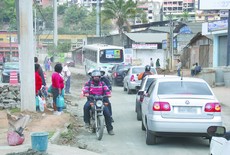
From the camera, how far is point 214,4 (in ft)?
104

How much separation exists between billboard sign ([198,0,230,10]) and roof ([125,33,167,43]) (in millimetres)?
22059

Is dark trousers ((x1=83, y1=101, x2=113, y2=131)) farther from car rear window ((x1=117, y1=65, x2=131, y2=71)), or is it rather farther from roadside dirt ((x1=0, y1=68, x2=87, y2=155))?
car rear window ((x1=117, y1=65, x2=131, y2=71))

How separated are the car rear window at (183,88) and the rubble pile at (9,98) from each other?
23.0 feet

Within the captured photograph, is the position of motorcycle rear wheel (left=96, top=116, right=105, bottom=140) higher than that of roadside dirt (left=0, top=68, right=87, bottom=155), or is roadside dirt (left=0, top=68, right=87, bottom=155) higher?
motorcycle rear wheel (left=96, top=116, right=105, bottom=140)

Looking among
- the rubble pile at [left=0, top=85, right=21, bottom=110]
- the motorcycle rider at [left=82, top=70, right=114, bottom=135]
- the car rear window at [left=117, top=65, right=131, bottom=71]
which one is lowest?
the rubble pile at [left=0, top=85, right=21, bottom=110]

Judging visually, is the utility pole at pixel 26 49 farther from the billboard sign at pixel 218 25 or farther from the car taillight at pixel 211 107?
the billboard sign at pixel 218 25

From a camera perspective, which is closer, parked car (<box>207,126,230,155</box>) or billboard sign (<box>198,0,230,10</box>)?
parked car (<box>207,126,230,155</box>)

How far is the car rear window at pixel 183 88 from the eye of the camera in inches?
411

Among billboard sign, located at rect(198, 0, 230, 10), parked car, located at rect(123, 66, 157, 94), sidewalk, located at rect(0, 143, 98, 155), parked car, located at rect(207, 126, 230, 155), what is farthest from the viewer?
billboard sign, located at rect(198, 0, 230, 10)

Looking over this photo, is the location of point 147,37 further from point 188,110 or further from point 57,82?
point 188,110

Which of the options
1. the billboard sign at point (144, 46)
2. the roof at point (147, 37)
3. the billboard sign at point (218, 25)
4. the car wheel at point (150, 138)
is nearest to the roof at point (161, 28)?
the roof at point (147, 37)

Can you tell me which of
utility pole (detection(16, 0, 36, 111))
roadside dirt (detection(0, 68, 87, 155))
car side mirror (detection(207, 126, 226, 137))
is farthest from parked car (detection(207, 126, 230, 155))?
utility pole (detection(16, 0, 36, 111))

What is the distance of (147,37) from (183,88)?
46587 millimetres

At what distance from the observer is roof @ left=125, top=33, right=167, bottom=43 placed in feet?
180
